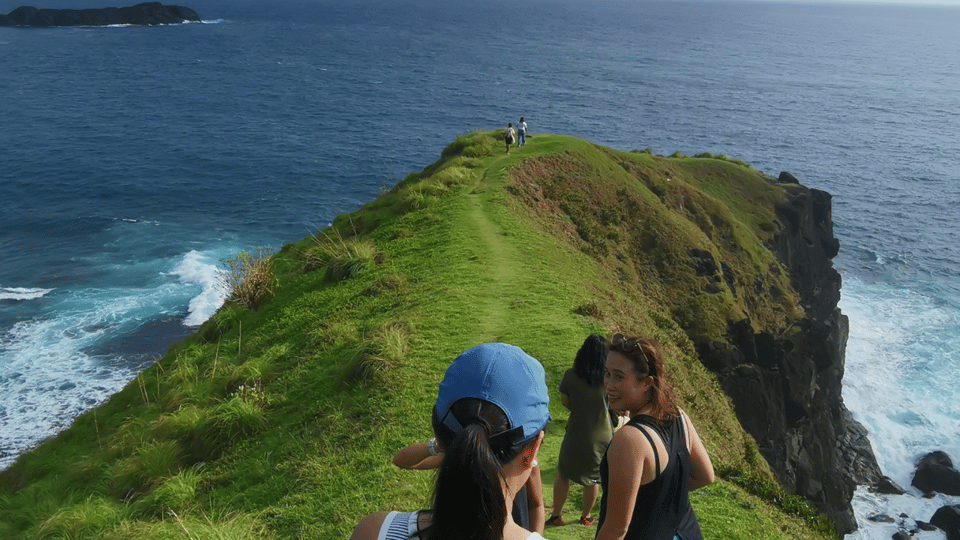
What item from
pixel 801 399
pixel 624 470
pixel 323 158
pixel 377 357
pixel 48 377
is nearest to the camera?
pixel 624 470

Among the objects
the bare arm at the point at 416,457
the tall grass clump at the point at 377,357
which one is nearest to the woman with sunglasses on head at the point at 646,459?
the bare arm at the point at 416,457

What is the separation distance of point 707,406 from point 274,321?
10.3 meters

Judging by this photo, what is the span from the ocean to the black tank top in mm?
28112

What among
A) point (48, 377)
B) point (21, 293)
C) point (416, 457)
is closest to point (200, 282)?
point (21, 293)

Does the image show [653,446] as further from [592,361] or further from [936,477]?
[936,477]

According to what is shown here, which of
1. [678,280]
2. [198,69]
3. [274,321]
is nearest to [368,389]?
[274,321]

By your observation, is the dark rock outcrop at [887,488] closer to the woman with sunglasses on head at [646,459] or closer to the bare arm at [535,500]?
the woman with sunglasses on head at [646,459]

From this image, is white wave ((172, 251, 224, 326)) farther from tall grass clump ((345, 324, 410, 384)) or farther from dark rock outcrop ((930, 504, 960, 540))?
dark rock outcrop ((930, 504, 960, 540))

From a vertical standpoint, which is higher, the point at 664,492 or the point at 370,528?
the point at 370,528

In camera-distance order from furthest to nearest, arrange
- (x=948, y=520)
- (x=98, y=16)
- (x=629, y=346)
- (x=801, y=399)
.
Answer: (x=98, y=16), (x=801, y=399), (x=948, y=520), (x=629, y=346)

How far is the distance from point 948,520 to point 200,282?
39.2 meters

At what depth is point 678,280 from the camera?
27516mm

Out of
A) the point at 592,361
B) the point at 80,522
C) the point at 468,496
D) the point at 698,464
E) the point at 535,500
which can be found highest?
the point at 468,496

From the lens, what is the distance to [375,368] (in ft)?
40.0
